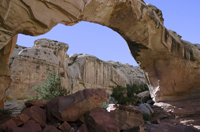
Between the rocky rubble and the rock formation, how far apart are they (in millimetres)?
1797

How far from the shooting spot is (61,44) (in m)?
18.6

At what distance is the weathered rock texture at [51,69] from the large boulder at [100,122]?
10.2 meters

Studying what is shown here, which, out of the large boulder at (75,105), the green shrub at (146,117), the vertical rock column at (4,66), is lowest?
the green shrub at (146,117)

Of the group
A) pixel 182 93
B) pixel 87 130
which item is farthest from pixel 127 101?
pixel 87 130

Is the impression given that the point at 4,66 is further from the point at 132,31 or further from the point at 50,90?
the point at 132,31

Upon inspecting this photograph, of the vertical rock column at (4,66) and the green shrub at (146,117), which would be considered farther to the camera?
the green shrub at (146,117)

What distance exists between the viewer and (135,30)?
770 centimetres

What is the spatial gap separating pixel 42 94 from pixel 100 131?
8.03 m

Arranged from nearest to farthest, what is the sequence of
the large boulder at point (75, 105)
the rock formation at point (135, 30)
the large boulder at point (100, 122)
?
A: the large boulder at point (100, 122), the rock formation at point (135, 30), the large boulder at point (75, 105)

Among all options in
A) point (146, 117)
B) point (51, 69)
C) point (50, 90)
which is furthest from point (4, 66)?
point (51, 69)

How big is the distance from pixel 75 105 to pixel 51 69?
12230mm

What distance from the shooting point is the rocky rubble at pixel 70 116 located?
11.4 ft

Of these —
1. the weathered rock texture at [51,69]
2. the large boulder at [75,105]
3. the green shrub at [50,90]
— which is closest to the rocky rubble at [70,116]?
the large boulder at [75,105]

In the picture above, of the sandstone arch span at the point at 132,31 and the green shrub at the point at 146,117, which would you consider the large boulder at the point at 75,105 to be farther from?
the green shrub at the point at 146,117
